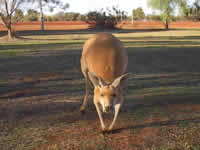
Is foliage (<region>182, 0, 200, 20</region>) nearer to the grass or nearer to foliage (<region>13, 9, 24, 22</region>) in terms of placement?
foliage (<region>13, 9, 24, 22</region>)

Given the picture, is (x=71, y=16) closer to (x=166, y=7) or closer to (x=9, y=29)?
(x=166, y=7)

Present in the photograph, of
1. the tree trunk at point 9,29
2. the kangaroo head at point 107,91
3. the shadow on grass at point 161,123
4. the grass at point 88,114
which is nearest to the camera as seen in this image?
the kangaroo head at point 107,91

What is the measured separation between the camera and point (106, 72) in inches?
163

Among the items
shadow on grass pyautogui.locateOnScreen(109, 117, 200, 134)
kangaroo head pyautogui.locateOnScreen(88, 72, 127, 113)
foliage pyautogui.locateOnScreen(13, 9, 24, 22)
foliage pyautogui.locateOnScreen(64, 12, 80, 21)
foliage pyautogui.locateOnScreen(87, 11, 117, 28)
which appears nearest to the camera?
kangaroo head pyautogui.locateOnScreen(88, 72, 127, 113)

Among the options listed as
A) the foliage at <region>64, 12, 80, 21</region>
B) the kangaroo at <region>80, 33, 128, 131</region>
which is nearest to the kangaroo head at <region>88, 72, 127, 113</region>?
the kangaroo at <region>80, 33, 128, 131</region>

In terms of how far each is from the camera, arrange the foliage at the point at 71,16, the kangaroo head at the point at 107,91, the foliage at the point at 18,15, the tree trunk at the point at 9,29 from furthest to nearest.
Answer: the foliage at the point at 71,16
the foliage at the point at 18,15
the tree trunk at the point at 9,29
the kangaroo head at the point at 107,91

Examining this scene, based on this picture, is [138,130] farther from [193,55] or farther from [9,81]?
[193,55]

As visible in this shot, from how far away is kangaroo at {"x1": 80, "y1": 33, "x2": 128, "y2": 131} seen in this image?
3.56 m

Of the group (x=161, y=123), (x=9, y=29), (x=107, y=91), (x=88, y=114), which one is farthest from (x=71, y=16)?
(x=107, y=91)

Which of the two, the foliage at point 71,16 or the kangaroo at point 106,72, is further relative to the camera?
the foliage at point 71,16

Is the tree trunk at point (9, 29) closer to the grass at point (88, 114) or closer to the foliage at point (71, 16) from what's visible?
the grass at point (88, 114)

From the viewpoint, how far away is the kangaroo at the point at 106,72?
3.56 m

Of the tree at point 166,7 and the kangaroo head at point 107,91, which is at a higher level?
the tree at point 166,7

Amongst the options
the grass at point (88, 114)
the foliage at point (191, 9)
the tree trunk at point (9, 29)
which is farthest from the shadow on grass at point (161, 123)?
the foliage at point (191, 9)
